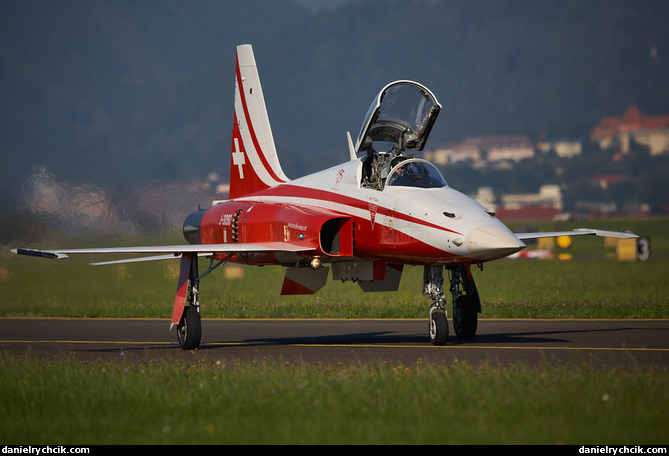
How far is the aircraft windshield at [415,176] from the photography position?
1563 centimetres

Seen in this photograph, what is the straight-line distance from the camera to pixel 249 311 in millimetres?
23797

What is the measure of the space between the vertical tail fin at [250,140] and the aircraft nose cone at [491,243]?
788 cm

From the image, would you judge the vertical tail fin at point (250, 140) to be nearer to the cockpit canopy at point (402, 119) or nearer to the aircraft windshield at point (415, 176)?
the cockpit canopy at point (402, 119)

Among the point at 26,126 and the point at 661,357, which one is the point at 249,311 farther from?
the point at 26,126

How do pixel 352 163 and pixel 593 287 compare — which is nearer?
pixel 352 163

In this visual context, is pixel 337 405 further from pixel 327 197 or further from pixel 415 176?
pixel 327 197

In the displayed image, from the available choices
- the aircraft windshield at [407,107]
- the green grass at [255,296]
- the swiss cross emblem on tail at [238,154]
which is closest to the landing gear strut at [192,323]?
the aircraft windshield at [407,107]

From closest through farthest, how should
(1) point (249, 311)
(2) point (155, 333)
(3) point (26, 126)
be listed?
(2) point (155, 333) → (1) point (249, 311) → (3) point (26, 126)

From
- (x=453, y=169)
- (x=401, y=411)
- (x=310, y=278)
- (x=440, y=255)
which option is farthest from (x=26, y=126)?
(x=453, y=169)

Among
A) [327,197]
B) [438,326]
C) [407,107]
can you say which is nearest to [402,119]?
[407,107]

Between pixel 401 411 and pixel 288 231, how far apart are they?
830 centimetres

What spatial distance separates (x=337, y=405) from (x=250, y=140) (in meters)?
13.5
